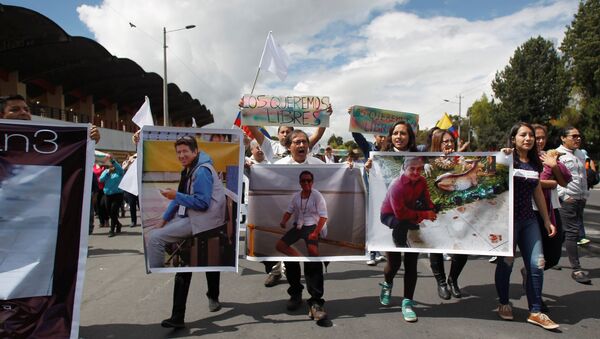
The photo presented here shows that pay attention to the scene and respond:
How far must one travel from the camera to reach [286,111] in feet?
16.2

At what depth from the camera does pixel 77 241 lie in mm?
3289

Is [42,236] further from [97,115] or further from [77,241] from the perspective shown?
[97,115]

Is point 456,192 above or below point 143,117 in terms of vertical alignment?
below

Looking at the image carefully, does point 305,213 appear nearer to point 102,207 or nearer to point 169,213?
point 169,213

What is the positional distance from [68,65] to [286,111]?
25.7m

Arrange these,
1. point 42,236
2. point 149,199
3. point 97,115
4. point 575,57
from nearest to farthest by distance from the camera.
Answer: point 42,236
point 149,199
point 575,57
point 97,115

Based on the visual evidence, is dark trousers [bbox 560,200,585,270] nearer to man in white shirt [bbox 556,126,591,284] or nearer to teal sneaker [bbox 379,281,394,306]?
man in white shirt [bbox 556,126,591,284]

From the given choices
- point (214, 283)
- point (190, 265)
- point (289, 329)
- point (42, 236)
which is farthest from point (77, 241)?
point (289, 329)

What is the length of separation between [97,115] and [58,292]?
121 ft

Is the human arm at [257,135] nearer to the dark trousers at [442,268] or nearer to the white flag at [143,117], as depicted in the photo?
the white flag at [143,117]

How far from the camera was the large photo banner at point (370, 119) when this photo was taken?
521 centimetres

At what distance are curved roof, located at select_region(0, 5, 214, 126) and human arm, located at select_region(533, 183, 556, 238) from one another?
2030 cm

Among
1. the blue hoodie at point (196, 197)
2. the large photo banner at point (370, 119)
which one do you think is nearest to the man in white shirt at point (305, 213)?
the blue hoodie at point (196, 197)

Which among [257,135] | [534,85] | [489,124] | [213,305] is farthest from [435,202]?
[489,124]
